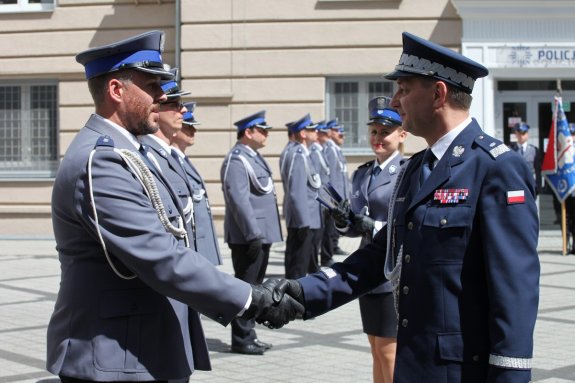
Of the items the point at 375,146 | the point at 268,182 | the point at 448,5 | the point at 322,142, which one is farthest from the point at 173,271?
the point at 448,5

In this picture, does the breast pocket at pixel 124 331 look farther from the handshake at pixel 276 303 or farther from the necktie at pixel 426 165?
the necktie at pixel 426 165

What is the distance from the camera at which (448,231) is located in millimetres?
3471

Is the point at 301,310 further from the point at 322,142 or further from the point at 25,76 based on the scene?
the point at 25,76

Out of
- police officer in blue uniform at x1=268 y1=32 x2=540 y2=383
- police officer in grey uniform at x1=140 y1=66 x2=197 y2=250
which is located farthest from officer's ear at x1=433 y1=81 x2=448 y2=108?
police officer in grey uniform at x1=140 y1=66 x2=197 y2=250

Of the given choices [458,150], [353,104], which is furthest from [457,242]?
[353,104]

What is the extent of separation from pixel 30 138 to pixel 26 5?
2.50 meters

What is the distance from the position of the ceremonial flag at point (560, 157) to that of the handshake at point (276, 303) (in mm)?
12440

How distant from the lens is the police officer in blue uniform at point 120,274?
3506 millimetres

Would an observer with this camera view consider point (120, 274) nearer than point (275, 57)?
Yes

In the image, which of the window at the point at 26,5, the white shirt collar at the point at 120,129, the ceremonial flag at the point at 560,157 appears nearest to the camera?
the white shirt collar at the point at 120,129

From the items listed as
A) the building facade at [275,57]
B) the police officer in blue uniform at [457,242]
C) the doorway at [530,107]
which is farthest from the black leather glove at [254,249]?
the doorway at [530,107]

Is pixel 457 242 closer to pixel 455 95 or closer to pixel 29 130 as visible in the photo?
pixel 455 95

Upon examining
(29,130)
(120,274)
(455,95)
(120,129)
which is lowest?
(120,274)

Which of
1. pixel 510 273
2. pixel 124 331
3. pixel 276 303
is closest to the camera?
pixel 510 273
